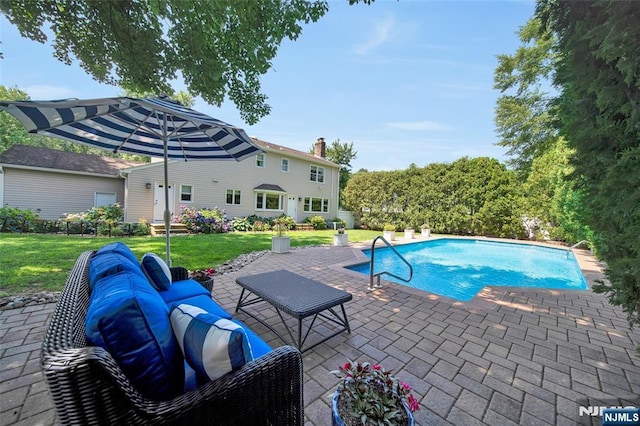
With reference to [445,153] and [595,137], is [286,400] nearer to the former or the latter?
[595,137]

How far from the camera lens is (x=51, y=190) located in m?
12.2

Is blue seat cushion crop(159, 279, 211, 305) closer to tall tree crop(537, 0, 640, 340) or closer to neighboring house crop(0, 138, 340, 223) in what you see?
tall tree crop(537, 0, 640, 340)

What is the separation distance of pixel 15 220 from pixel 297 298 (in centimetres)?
1299

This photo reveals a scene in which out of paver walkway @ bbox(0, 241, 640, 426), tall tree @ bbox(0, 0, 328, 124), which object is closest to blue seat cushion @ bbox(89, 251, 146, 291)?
paver walkway @ bbox(0, 241, 640, 426)

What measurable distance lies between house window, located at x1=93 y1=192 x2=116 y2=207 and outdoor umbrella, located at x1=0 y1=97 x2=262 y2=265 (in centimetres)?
1187

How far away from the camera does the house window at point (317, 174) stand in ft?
65.2

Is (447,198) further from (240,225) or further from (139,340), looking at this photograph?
(139,340)

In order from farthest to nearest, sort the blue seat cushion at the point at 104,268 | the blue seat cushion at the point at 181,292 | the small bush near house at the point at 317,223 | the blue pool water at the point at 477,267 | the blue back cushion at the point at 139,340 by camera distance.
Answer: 1. the small bush near house at the point at 317,223
2. the blue pool water at the point at 477,267
3. the blue seat cushion at the point at 181,292
4. the blue seat cushion at the point at 104,268
5. the blue back cushion at the point at 139,340

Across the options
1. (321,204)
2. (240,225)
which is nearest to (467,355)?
(240,225)

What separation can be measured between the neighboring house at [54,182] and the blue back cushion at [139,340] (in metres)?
16.3

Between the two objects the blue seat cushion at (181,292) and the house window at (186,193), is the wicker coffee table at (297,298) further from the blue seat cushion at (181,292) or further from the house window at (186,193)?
the house window at (186,193)

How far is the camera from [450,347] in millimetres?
2730

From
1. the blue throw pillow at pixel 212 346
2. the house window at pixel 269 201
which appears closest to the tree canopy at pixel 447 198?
the house window at pixel 269 201

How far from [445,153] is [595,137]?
54.1ft
